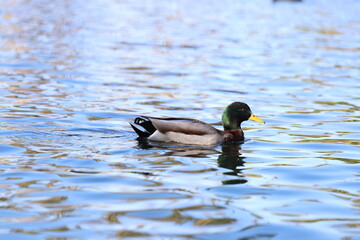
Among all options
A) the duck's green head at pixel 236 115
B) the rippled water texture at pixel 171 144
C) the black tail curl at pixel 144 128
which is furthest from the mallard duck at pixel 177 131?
the duck's green head at pixel 236 115

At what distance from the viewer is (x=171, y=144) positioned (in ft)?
32.8

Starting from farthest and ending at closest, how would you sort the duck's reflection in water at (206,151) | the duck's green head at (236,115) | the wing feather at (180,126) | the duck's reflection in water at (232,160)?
1. the duck's green head at (236,115)
2. the wing feather at (180,126)
3. the duck's reflection in water at (206,151)
4. the duck's reflection in water at (232,160)

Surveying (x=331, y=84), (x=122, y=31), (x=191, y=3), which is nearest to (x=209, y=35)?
(x=122, y=31)

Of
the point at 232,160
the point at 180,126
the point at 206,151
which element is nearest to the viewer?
the point at 232,160

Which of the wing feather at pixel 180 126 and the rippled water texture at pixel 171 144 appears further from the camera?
the wing feather at pixel 180 126

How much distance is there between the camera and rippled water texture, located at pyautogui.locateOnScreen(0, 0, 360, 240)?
6.36 metres

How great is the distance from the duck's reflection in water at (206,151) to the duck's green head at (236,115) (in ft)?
1.78

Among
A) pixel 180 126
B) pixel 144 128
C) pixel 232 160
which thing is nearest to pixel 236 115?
pixel 180 126

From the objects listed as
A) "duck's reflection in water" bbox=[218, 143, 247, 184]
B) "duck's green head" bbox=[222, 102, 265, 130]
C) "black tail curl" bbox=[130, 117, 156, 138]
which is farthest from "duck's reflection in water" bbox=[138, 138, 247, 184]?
"duck's green head" bbox=[222, 102, 265, 130]

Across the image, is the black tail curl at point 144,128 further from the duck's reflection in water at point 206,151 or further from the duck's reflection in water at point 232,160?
the duck's reflection in water at point 232,160

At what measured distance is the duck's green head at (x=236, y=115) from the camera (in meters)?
10.8

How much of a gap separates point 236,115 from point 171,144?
1.29 metres

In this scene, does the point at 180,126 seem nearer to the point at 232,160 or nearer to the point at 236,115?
the point at 232,160

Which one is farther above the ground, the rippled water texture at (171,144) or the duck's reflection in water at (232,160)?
the rippled water texture at (171,144)
